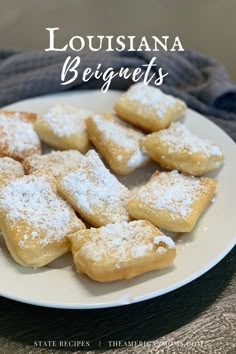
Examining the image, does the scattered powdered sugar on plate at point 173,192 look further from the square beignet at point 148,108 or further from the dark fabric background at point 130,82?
the dark fabric background at point 130,82

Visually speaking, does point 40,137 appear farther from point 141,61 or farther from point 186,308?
point 186,308

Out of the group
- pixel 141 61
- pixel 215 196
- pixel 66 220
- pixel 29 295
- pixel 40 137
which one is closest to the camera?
pixel 29 295

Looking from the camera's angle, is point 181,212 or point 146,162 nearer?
point 181,212

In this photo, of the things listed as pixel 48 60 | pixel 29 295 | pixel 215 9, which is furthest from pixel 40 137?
pixel 215 9

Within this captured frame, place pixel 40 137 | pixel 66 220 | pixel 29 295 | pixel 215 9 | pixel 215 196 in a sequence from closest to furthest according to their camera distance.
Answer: pixel 29 295, pixel 66 220, pixel 215 196, pixel 40 137, pixel 215 9

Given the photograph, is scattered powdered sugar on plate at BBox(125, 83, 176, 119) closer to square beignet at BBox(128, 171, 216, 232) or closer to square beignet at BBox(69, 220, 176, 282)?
square beignet at BBox(128, 171, 216, 232)

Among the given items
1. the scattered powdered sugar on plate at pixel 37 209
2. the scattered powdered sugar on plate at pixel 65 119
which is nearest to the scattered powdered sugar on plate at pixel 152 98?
the scattered powdered sugar on plate at pixel 65 119

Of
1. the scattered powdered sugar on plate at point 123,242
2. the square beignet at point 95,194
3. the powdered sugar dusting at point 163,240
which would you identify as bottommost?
the square beignet at point 95,194
